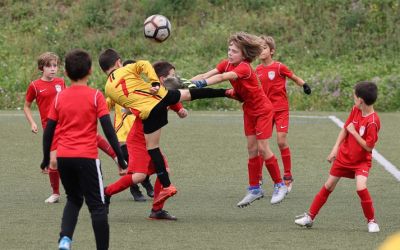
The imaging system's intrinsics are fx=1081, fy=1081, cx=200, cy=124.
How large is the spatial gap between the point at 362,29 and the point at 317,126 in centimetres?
1243

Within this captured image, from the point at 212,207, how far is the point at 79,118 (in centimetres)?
334

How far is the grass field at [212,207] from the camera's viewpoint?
883 cm

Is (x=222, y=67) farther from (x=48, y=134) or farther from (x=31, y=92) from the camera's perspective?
(x=48, y=134)

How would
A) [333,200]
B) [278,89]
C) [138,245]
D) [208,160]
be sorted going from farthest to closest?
[208,160] < [278,89] < [333,200] < [138,245]

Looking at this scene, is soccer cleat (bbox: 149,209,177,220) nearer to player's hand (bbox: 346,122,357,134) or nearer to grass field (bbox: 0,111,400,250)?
grass field (bbox: 0,111,400,250)

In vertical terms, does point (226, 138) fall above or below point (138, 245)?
below

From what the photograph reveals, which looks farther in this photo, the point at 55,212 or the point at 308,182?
the point at 308,182

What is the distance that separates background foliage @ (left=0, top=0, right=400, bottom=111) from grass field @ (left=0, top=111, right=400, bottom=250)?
11.7 metres

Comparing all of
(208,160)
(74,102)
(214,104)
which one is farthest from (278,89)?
(214,104)

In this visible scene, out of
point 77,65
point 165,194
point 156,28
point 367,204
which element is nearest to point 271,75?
point 156,28

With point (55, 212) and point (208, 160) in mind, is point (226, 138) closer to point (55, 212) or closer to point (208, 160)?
point (208, 160)

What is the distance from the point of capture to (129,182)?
33.3 ft

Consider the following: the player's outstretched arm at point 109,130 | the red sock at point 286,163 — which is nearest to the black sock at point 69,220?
the player's outstretched arm at point 109,130

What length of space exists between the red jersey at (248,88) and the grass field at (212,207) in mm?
1023
